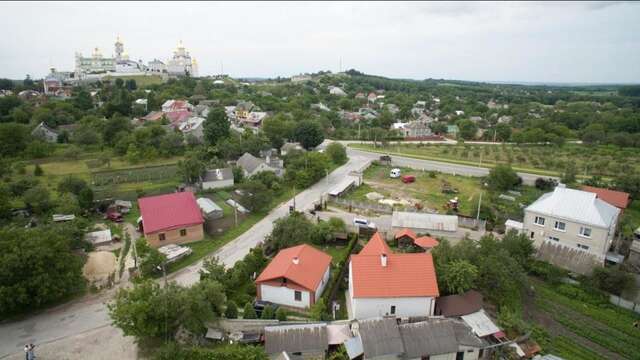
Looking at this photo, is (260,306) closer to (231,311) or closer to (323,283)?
(231,311)

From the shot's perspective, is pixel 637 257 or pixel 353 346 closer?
pixel 353 346

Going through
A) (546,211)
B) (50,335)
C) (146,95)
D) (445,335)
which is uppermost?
(146,95)

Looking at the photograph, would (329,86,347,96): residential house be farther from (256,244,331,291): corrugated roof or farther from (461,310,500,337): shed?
(461,310,500,337): shed

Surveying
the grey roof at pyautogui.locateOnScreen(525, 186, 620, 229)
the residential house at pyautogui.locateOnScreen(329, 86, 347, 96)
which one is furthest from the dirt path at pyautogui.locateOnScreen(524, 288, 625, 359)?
the residential house at pyautogui.locateOnScreen(329, 86, 347, 96)

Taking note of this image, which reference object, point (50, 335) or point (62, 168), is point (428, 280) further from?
point (62, 168)

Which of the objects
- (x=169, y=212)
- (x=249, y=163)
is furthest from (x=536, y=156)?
(x=169, y=212)

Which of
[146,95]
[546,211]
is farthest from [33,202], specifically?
[146,95]
